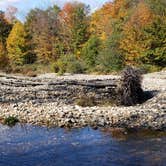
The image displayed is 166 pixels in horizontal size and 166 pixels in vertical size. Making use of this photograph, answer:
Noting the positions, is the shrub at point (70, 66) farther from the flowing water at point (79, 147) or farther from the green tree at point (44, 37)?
the flowing water at point (79, 147)

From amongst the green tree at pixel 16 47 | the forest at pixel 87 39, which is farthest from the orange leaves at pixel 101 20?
the green tree at pixel 16 47

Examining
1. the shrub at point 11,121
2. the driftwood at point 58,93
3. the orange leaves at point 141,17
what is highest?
the orange leaves at point 141,17

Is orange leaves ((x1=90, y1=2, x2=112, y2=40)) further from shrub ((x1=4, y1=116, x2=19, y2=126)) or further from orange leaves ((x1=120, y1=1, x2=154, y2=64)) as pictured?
shrub ((x1=4, y1=116, x2=19, y2=126))

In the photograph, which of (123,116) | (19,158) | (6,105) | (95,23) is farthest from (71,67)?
(19,158)

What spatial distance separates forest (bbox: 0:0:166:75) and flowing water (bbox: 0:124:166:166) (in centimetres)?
4402

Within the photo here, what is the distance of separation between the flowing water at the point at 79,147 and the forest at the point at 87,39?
4402 cm

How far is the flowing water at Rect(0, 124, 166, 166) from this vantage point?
64.8ft

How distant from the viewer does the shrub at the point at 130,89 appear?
32.9m

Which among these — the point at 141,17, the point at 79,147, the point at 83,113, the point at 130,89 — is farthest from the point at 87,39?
the point at 79,147

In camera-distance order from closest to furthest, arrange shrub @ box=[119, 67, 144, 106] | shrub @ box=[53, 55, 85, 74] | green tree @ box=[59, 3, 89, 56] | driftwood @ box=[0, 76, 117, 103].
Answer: shrub @ box=[119, 67, 144, 106] → driftwood @ box=[0, 76, 117, 103] → shrub @ box=[53, 55, 85, 74] → green tree @ box=[59, 3, 89, 56]

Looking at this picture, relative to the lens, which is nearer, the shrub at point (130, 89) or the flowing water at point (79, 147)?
the flowing water at point (79, 147)

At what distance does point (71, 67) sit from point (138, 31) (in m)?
13.2

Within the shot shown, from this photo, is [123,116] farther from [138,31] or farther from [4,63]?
[4,63]

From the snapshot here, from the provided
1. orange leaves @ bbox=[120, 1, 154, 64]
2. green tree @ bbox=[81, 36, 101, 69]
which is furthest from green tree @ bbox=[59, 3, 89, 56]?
orange leaves @ bbox=[120, 1, 154, 64]
